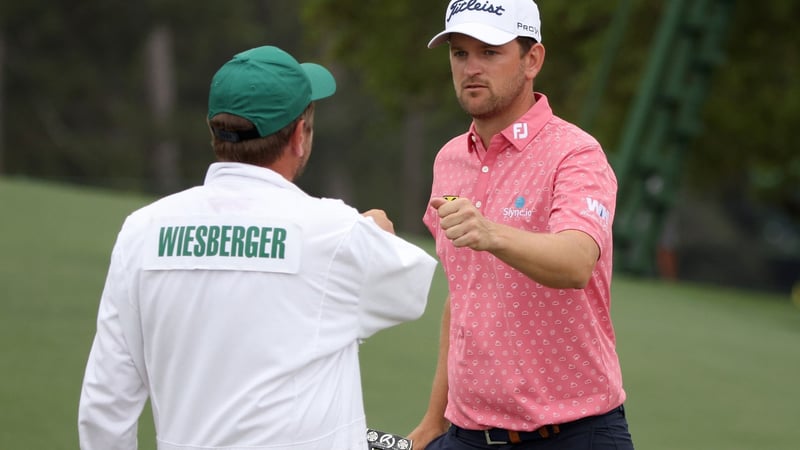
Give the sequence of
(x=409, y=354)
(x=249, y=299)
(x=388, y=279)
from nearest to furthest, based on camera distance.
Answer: (x=249, y=299) → (x=388, y=279) → (x=409, y=354)

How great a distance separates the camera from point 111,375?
3.27 metres

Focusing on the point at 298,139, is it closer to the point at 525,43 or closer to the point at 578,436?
the point at 525,43

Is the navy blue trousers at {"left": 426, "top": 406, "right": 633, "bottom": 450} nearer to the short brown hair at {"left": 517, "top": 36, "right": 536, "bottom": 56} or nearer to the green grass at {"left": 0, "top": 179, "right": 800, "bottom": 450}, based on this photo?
the short brown hair at {"left": 517, "top": 36, "right": 536, "bottom": 56}

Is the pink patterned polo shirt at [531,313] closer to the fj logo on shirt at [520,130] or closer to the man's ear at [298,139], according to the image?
the fj logo on shirt at [520,130]

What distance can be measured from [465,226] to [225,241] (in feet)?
1.89

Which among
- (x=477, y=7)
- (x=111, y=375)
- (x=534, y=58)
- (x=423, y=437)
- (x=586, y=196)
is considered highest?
(x=477, y=7)

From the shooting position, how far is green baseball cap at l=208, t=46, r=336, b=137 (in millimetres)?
3268

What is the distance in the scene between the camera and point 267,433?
3139 millimetres

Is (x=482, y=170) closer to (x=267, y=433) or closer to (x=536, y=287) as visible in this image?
(x=536, y=287)

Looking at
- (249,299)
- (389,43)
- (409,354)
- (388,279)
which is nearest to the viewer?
(249,299)

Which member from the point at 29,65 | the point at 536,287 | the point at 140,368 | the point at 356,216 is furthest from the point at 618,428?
the point at 29,65

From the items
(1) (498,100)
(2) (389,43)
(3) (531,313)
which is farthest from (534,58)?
(2) (389,43)

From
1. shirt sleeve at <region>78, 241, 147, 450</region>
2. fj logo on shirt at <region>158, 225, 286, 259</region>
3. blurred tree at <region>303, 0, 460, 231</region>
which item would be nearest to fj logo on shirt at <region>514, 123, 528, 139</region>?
fj logo on shirt at <region>158, 225, 286, 259</region>

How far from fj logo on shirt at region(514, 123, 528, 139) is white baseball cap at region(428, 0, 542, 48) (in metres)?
0.25
